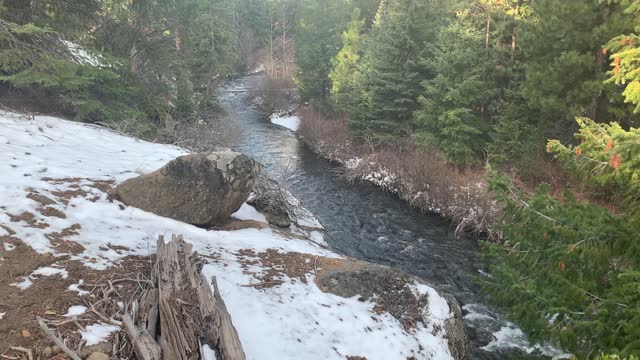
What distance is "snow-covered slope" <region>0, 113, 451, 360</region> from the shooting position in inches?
193

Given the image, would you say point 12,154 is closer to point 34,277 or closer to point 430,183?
point 34,277

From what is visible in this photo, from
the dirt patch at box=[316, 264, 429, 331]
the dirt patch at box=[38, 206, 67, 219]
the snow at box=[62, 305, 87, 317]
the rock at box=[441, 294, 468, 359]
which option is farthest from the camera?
the rock at box=[441, 294, 468, 359]

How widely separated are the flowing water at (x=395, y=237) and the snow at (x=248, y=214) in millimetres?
2840

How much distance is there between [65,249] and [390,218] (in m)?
11.3

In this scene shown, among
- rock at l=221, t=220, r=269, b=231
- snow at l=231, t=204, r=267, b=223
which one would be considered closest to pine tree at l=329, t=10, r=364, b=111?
snow at l=231, t=204, r=267, b=223

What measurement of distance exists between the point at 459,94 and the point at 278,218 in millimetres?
9701

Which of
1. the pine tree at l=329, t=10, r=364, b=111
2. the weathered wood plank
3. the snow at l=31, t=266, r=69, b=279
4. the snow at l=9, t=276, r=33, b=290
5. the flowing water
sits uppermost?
the pine tree at l=329, t=10, r=364, b=111

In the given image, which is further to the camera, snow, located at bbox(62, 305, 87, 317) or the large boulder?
the large boulder

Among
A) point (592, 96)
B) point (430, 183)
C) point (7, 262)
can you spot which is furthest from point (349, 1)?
point (7, 262)

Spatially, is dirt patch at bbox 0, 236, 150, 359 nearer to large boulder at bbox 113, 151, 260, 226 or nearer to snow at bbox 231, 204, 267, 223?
large boulder at bbox 113, 151, 260, 226

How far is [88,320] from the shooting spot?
3.91 m

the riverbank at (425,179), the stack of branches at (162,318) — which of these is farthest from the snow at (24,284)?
the riverbank at (425,179)

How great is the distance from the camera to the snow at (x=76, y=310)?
3941 mm

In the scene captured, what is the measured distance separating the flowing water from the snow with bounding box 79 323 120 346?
4.13 metres
